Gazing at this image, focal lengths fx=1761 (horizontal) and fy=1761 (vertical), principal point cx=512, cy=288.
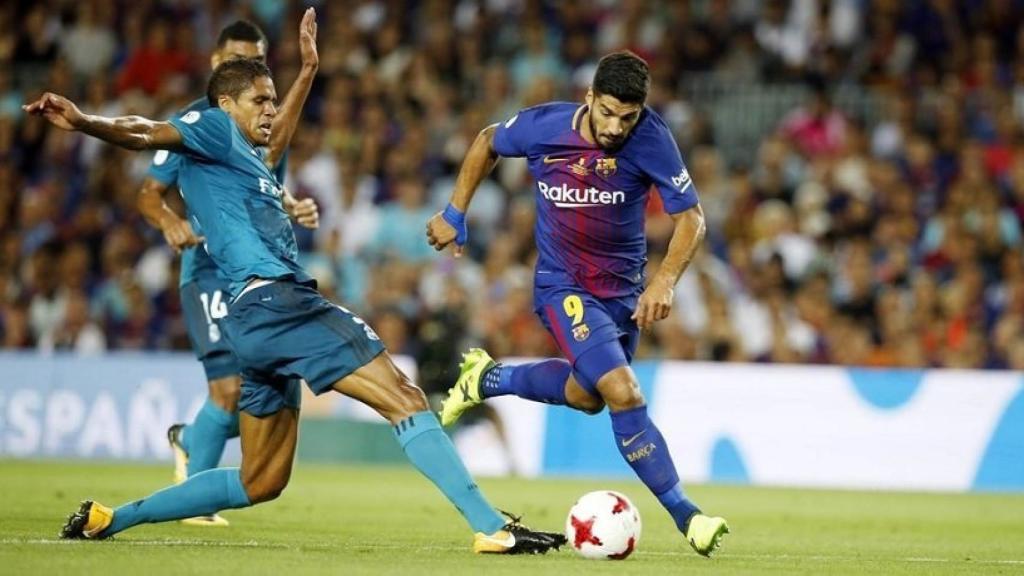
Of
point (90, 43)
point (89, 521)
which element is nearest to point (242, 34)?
point (89, 521)

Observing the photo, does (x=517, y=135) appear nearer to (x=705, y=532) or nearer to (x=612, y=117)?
(x=612, y=117)

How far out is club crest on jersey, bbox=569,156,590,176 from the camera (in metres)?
9.10

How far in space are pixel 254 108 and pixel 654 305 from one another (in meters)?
2.16

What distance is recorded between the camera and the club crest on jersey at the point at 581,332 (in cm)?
894

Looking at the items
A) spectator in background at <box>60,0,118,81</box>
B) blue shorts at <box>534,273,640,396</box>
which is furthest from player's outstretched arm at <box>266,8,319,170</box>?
spectator in background at <box>60,0,118,81</box>

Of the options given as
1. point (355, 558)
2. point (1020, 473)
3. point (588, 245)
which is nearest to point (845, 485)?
point (1020, 473)

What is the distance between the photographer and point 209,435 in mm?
10188

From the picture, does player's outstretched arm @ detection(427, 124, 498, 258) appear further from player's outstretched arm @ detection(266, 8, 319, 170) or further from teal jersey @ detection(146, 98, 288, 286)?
teal jersey @ detection(146, 98, 288, 286)

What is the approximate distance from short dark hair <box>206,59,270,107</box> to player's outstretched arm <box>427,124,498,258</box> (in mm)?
1281

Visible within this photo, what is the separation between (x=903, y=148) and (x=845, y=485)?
487 centimetres

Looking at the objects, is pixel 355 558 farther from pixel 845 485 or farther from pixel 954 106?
pixel 954 106

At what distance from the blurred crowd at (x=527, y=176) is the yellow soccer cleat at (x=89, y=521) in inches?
337

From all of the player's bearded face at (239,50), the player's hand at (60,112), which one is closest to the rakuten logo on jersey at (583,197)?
the player's bearded face at (239,50)

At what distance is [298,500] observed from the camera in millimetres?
12336
